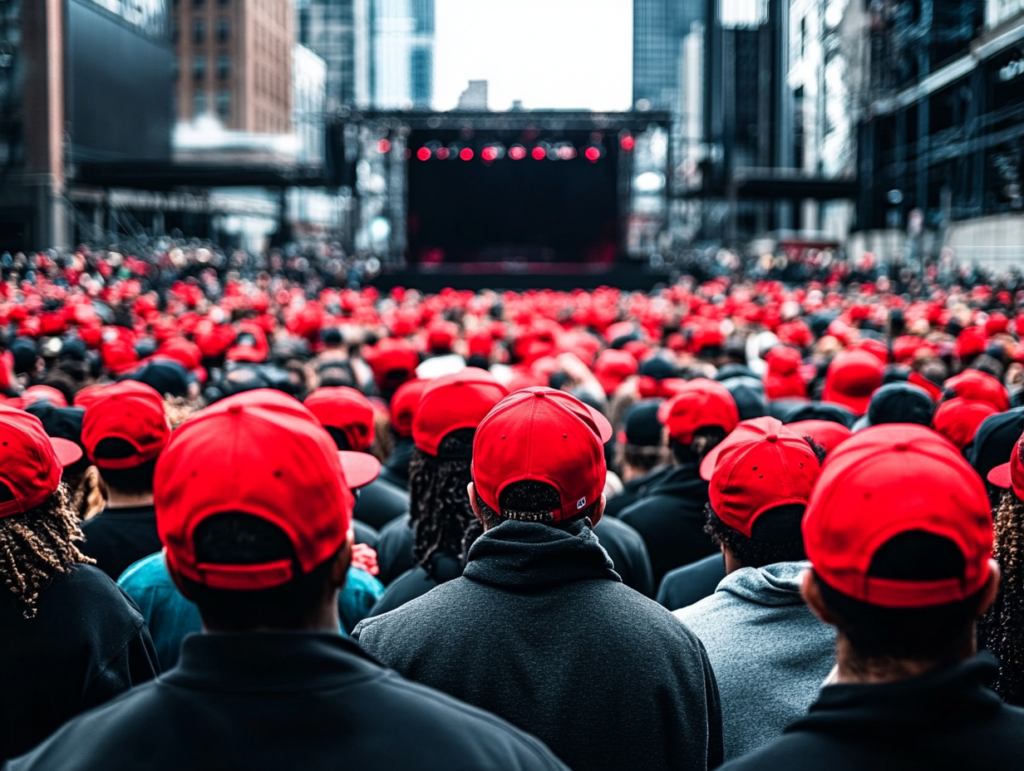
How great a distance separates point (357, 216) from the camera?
111 feet

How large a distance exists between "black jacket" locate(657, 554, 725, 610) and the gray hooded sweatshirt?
0.81 meters

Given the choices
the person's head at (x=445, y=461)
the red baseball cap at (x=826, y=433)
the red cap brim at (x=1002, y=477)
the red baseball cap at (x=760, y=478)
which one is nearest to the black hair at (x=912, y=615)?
the red baseball cap at (x=760, y=478)

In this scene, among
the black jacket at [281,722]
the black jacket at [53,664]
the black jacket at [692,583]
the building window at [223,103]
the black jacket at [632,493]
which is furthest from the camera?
the building window at [223,103]

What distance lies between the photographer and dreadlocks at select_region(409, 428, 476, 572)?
3.65m

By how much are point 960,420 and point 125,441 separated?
3.67 m

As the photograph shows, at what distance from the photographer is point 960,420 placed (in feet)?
16.8

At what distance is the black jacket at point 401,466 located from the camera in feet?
19.2

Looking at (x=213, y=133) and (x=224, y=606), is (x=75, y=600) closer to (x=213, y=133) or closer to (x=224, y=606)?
(x=224, y=606)

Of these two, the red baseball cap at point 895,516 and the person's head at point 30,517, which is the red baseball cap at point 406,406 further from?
the red baseball cap at point 895,516

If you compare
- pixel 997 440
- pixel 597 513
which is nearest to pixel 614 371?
pixel 997 440

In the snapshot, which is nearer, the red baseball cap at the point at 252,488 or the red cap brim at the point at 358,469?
the red baseball cap at the point at 252,488

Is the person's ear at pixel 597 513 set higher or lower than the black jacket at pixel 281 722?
higher

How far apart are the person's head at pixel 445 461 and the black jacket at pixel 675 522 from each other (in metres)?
1.17

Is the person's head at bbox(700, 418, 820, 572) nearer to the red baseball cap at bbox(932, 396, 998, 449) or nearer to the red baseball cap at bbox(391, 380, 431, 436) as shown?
the red baseball cap at bbox(932, 396, 998, 449)
